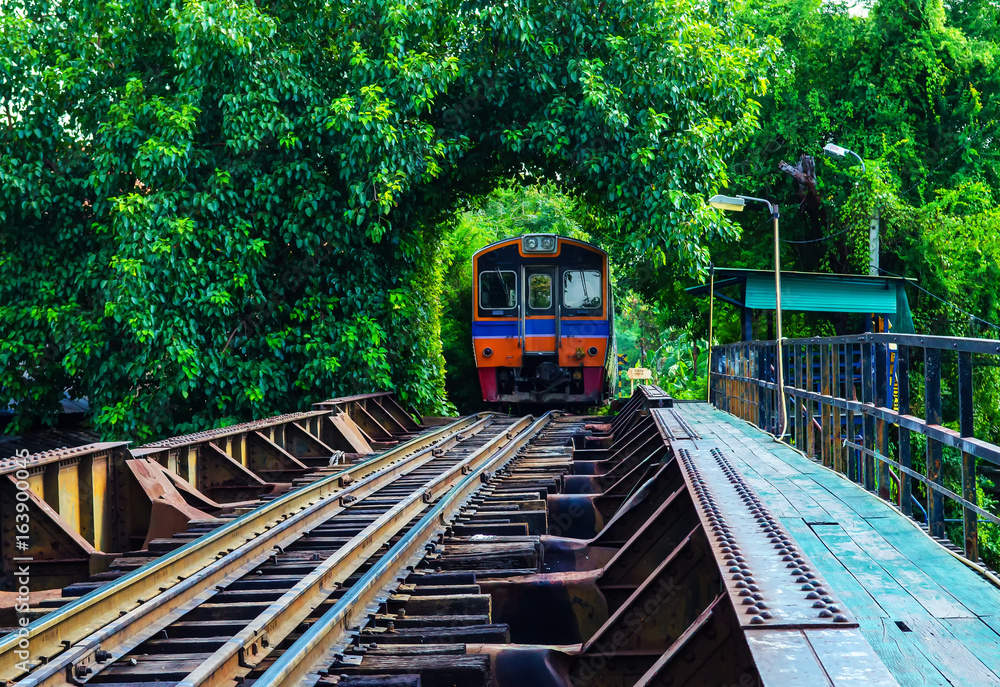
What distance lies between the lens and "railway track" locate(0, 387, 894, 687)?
2879 millimetres

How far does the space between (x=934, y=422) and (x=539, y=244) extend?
1214cm

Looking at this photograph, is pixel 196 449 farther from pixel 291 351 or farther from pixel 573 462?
pixel 291 351

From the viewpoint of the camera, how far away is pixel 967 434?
3939 millimetres

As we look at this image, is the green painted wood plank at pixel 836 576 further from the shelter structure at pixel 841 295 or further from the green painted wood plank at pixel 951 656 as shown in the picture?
the shelter structure at pixel 841 295

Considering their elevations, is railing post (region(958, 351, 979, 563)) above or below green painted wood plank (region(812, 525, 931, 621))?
above

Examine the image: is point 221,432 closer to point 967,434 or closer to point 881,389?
point 881,389

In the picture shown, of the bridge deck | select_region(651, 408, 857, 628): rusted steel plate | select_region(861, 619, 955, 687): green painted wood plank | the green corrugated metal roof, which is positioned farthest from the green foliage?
select_region(861, 619, 955, 687): green painted wood plank

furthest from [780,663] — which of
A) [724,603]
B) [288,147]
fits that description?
[288,147]

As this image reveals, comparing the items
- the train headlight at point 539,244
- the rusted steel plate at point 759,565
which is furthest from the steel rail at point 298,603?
the train headlight at point 539,244

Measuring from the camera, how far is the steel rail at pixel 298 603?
3.51 m

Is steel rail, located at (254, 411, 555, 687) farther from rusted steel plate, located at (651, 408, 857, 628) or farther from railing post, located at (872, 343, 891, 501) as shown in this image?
railing post, located at (872, 343, 891, 501)

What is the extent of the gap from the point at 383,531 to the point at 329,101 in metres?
8.77

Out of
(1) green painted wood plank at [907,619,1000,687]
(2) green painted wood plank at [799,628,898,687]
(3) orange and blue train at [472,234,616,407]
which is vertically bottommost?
(1) green painted wood plank at [907,619,1000,687]

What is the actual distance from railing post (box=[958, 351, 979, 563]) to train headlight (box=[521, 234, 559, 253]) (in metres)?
12.4
